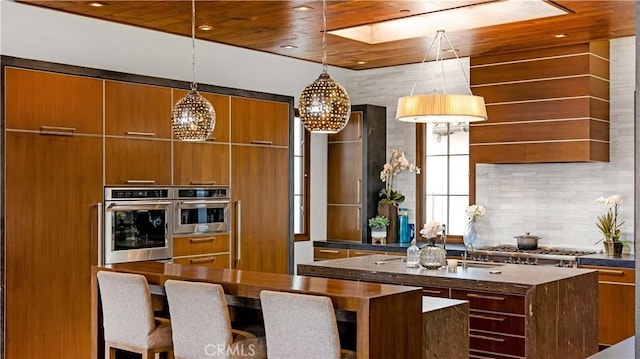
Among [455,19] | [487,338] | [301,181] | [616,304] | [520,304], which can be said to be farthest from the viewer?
[301,181]

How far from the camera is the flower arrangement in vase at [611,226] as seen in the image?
6492 mm

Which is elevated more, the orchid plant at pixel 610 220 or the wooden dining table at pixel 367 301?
the orchid plant at pixel 610 220

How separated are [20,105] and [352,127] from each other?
3962 millimetres

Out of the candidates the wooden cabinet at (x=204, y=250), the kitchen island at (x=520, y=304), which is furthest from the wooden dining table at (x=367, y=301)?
the wooden cabinet at (x=204, y=250)

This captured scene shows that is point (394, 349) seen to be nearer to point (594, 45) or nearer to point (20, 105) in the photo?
point (20, 105)

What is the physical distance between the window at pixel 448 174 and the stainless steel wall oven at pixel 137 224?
10.6 feet

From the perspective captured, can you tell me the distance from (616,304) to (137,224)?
3895 mm

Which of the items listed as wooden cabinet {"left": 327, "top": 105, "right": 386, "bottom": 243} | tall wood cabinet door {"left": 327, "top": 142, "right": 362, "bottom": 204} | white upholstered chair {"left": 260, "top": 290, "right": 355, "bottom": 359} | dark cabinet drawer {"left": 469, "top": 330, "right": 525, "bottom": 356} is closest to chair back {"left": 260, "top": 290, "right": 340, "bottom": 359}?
white upholstered chair {"left": 260, "top": 290, "right": 355, "bottom": 359}

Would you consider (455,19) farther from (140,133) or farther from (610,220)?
(140,133)

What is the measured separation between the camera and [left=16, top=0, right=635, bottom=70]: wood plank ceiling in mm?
5449

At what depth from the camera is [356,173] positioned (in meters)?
8.27

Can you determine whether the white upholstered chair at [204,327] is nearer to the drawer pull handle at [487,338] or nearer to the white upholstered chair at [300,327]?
the white upholstered chair at [300,327]

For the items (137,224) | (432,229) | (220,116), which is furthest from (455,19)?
(137,224)

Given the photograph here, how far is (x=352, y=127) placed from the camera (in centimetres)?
831
